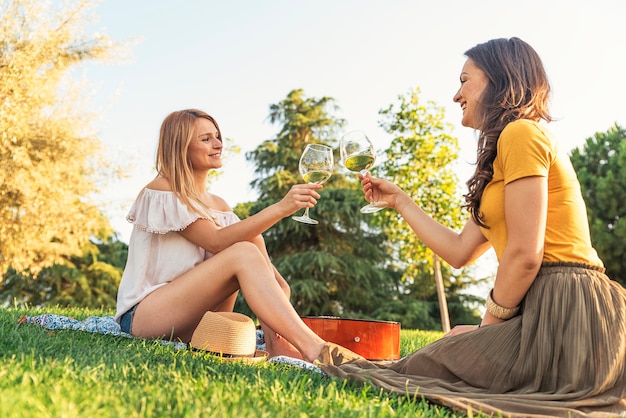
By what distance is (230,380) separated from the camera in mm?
2348

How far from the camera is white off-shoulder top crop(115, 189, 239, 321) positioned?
3611mm

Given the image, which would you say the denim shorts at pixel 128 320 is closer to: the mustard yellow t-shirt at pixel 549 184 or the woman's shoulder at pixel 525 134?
the mustard yellow t-shirt at pixel 549 184

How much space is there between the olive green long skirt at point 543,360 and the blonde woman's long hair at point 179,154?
5.40 feet

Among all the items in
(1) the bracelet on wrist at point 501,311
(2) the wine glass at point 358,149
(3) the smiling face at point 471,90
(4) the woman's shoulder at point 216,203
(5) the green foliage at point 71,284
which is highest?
(3) the smiling face at point 471,90

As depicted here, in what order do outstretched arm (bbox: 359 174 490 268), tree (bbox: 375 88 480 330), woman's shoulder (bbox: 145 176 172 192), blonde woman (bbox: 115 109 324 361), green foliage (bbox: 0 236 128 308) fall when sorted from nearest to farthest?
1. outstretched arm (bbox: 359 174 490 268)
2. blonde woman (bbox: 115 109 324 361)
3. woman's shoulder (bbox: 145 176 172 192)
4. tree (bbox: 375 88 480 330)
5. green foliage (bbox: 0 236 128 308)

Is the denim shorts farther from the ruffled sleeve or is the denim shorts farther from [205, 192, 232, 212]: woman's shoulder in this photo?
[205, 192, 232, 212]: woman's shoulder

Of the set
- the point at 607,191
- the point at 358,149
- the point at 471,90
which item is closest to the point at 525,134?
the point at 471,90

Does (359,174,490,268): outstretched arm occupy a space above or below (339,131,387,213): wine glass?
below

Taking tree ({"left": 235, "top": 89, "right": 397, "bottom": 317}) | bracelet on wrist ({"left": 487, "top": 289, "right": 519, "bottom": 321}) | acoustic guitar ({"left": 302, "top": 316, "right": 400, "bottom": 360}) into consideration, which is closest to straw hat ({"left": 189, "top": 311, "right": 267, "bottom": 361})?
acoustic guitar ({"left": 302, "top": 316, "right": 400, "bottom": 360})

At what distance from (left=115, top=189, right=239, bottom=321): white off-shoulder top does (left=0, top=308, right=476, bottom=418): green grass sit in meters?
0.75

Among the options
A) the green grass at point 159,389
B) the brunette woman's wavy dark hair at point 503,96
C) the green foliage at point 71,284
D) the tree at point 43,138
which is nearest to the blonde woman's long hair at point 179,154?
the green grass at point 159,389

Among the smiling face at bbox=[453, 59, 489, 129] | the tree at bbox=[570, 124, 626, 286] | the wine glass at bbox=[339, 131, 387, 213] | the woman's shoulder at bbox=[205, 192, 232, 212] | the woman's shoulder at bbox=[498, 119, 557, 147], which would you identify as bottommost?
the woman's shoulder at bbox=[205, 192, 232, 212]

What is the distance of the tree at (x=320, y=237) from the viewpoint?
17.7 metres

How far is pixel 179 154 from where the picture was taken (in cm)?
390
